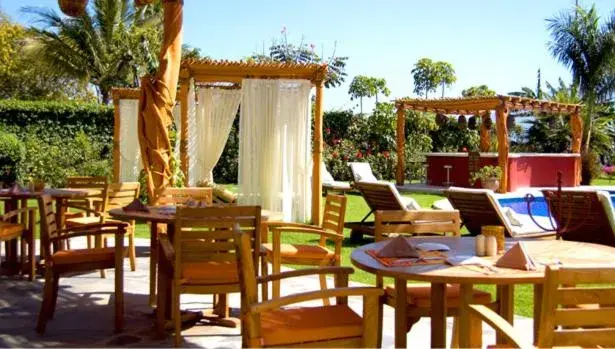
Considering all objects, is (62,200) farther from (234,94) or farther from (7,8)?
(7,8)

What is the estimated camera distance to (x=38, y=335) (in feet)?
13.5

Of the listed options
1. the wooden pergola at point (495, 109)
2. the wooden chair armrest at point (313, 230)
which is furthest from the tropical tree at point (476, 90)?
the wooden chair armrest at point (313, 230)

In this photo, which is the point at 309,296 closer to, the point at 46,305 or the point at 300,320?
the point at 300,320

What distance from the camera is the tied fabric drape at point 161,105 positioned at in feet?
23.5

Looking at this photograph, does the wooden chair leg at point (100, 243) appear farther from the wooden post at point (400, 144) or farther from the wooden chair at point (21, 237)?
the wooden post at point (400, 144)

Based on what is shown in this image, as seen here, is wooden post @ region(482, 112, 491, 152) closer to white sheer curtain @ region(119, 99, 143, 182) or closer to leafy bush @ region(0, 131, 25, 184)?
white sheer curtain @ region(119, 99, 143, 182)

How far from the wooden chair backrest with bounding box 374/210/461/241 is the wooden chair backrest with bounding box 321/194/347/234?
85cm

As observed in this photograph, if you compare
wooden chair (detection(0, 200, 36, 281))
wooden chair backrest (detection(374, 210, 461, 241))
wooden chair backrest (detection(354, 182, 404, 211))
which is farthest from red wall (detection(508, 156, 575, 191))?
wooden chair backrest (detection(374, 210, 461, 241))

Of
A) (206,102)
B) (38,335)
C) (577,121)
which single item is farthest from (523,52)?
(38,335)

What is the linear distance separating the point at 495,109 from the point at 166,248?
38.9 feet

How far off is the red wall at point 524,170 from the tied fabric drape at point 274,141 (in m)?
7.75

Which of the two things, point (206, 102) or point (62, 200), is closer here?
point (62, 200)

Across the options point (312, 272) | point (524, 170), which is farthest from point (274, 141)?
point (524, 170)

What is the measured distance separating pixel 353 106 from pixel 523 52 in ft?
37.9
